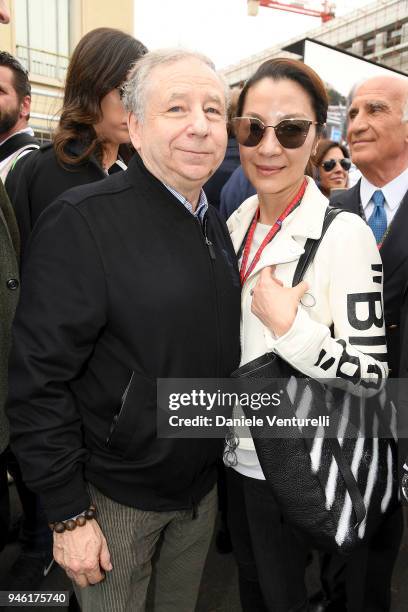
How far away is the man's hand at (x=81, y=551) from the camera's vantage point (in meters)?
1.41

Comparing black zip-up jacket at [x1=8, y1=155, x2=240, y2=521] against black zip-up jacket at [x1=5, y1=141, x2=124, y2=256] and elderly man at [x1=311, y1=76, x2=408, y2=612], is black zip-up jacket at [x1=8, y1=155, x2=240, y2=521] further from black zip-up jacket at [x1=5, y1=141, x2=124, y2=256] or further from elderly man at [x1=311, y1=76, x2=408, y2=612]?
elderly man at [x1=311, y1=76, x2=408, y2=612]

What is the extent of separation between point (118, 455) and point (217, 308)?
0.55m

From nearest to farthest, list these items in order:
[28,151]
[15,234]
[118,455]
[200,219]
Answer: [118,455], [200,219], [15,234], [28,151]

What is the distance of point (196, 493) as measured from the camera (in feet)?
5.43

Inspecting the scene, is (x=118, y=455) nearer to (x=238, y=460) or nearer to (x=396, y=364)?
(x=238, y=460)

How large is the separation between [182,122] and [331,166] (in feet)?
12.1

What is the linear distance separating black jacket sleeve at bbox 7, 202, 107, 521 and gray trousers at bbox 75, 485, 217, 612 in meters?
0.21

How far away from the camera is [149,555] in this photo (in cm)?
165

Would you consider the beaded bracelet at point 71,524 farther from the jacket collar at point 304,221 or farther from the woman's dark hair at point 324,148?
the woman's dark hair at point 324,148

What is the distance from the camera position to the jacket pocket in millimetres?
1414

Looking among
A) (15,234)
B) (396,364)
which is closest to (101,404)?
(15,234)

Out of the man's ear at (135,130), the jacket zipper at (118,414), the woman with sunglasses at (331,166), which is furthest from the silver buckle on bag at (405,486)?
the woman with sunglasses at (331,166)

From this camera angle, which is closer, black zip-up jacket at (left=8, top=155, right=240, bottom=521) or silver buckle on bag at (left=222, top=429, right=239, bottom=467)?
black zip-up jacket at (left=8, top=155, right=240, bottom=521)

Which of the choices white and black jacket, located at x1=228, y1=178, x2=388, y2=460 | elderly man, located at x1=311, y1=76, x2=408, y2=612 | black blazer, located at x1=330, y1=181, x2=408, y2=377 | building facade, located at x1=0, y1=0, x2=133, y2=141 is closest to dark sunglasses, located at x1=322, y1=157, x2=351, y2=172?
elderly man, located at x1=311, y1=76, x2=408, y2=612
